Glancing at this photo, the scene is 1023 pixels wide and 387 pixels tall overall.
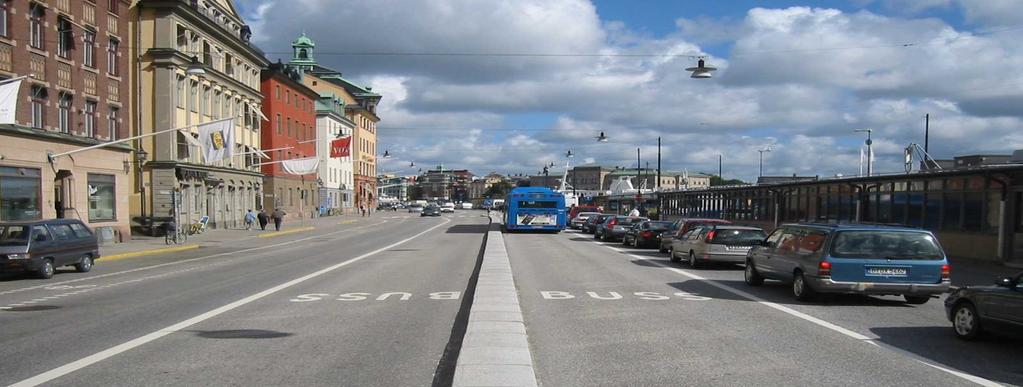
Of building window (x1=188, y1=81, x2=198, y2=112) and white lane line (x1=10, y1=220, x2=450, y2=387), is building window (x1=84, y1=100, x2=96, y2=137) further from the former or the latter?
white lane line (x1=10, y1=220, x2=450, y2=387)

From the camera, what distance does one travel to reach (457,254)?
92.2 feet

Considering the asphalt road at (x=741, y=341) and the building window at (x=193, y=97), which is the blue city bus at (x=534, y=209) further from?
the asphalt road at (x=741, y=341)

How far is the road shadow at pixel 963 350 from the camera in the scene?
26.3 ft

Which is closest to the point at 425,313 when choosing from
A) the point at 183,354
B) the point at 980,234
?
the point at 183,354

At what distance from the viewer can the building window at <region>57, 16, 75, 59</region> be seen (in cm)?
3272

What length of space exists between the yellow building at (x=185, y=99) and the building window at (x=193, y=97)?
0.06 meters

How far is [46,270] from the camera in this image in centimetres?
1969

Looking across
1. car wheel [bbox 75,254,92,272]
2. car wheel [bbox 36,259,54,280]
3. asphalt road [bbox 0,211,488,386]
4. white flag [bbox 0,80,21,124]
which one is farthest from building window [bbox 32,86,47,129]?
car wheel [bbox 36,259,54,280]

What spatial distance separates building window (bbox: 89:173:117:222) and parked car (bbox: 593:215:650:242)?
2328cm

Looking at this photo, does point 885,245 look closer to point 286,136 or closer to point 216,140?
point 216,140

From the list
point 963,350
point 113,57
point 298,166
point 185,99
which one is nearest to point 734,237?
point 963,350

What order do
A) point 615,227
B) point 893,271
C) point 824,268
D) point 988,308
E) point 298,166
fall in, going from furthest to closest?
point 298,166 → point 615,227 → point 824,268 → point 893,271 → point 988,308

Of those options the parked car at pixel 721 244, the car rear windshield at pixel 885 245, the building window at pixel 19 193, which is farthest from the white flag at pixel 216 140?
the car rear windshield at pixel 885 245

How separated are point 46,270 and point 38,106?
14291 millimetres
